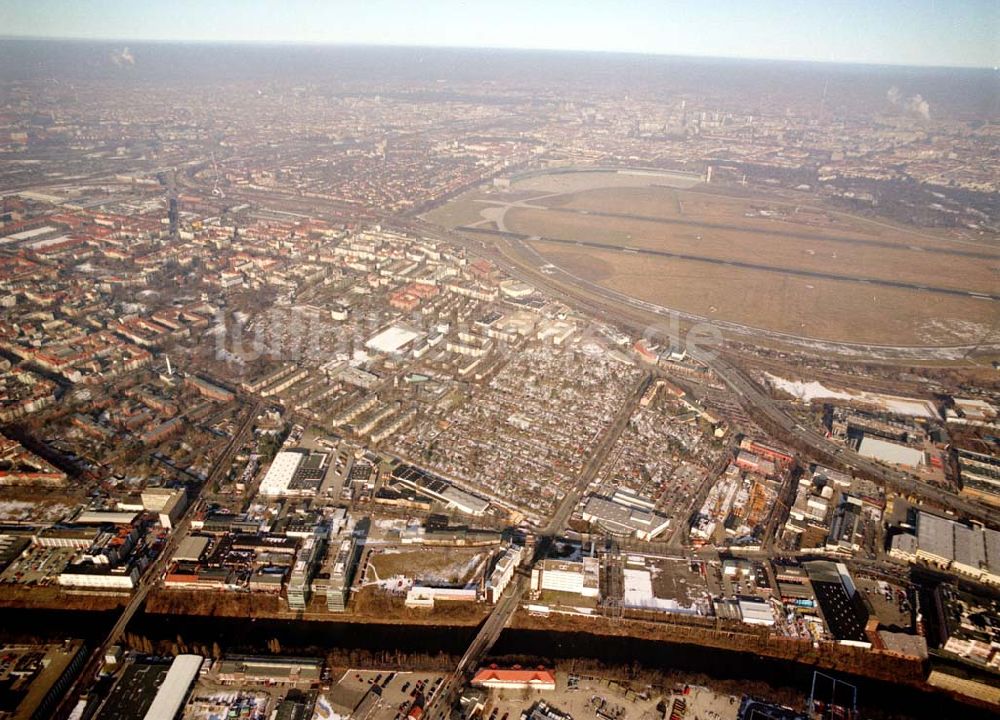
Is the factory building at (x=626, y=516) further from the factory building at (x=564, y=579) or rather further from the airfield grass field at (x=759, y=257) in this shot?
the airfield grass field at (x=759, y=257)

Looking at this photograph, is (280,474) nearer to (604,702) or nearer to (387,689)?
(387,689)

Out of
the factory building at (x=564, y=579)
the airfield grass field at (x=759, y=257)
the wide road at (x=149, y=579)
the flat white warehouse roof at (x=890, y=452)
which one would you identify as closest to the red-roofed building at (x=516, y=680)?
the factory building at (x=564, y=579)

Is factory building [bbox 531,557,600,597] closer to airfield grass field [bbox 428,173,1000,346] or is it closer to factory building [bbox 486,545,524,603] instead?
factory building [bbox 486,545,524,603]

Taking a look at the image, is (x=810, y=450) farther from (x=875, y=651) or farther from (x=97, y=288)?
(x=97, y=288)

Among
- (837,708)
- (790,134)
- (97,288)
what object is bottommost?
(837,708)

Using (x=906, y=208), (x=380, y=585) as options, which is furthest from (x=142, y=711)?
(x=906, y=208)

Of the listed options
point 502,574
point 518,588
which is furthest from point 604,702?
point 502,574

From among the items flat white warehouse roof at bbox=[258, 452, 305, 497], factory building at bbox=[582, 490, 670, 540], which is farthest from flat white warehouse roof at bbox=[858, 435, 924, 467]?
flat white warehouse roof at bbox=[258, 452, 305, 497]
